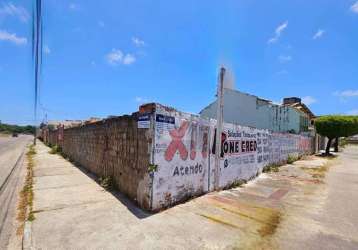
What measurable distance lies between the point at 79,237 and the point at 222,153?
5.12 meters

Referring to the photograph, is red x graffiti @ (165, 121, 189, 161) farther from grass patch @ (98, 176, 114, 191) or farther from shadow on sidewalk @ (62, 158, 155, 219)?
grass patch @ (98, 176, 114, 191)

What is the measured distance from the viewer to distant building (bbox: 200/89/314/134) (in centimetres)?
2653

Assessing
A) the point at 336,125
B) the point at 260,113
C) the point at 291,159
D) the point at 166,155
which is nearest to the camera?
the point at 166,155

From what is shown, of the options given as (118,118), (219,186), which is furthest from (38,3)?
(219,186)

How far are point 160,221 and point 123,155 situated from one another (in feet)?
9.37

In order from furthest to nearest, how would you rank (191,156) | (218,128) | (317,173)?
(317,173)
(218,128)
(191,156)

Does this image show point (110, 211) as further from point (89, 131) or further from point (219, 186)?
point (89, 131)

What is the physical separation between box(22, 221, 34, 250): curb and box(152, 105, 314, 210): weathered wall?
94.4 inches

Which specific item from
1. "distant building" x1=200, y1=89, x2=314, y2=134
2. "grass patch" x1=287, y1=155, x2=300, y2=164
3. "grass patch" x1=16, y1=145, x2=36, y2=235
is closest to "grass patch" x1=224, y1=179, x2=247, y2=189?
"grass patch" x1=16, y1=145, x2=36, y2=235

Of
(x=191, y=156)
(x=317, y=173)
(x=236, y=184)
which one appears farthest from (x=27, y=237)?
(x=317, y=173)

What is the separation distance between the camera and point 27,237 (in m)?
4.54

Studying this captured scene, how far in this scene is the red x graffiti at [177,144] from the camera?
6.39m

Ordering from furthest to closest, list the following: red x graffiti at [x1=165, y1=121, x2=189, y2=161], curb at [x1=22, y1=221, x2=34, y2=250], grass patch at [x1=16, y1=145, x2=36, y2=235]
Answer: red x graffiti at [x1=165, y1=121, x2=189, y2=161]
grass patch at [x1=16, y1=145, x2=36, y2=235]
curb at [x1=22, y1=221, x2=34, y2=250]

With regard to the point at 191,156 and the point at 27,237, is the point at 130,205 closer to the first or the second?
the point at 191,156
